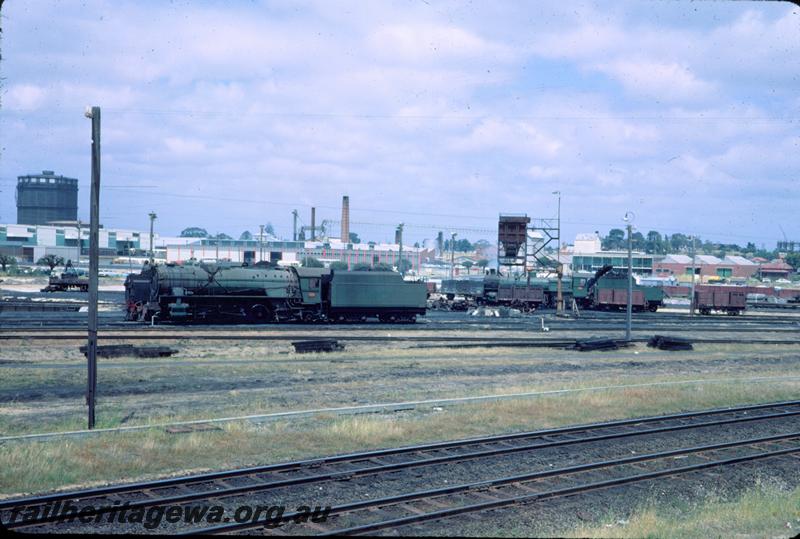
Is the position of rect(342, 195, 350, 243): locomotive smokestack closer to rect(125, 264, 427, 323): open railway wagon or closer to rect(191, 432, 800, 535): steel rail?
rect(125, 264, 427, 323): open railway wagon

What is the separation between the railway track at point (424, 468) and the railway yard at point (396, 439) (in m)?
0.05

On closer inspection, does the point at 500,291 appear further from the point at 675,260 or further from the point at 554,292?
the point at 675,260

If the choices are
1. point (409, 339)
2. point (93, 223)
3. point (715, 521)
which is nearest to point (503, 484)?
point (715, 521)

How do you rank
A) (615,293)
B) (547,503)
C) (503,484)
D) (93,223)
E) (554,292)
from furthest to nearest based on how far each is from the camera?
1. (554,292)
2. (615,293)
3. (93,223)
4. (503,484)
5. (547,503)

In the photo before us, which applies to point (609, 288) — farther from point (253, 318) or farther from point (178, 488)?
point (178, 488)

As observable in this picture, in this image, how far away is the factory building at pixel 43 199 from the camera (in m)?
168

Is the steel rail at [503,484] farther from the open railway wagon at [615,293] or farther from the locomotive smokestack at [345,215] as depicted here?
the locomotive smokestack at [345,215]

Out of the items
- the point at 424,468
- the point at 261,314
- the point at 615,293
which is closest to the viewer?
the point at 424,468

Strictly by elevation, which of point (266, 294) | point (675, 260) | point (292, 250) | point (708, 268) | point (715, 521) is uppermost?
point (292, 250)

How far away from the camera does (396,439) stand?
15500 millimetres

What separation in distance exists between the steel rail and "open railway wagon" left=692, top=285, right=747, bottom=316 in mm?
52273

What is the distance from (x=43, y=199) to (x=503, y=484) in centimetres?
17949

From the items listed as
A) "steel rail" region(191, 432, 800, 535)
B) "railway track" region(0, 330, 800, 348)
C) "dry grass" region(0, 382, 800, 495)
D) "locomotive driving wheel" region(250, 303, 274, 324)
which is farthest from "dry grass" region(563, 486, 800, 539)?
"locomotive driving wheel" region(250, 303, 274, 324)

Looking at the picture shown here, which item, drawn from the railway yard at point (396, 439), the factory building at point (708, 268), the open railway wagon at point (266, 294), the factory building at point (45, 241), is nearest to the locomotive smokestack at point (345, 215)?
the factory building at point (45, 241)
